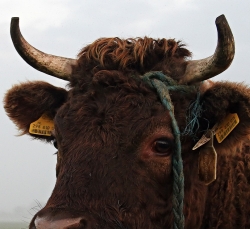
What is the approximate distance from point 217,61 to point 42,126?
2651 millimetres

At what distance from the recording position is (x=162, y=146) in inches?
200

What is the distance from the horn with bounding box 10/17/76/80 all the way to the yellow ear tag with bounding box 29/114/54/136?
689 mm

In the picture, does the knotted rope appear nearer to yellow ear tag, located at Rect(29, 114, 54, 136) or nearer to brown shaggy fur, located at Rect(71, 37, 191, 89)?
brown shaggy fur, located at Rect(71, 37, 191, 89)

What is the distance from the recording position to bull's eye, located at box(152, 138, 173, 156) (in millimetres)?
5047

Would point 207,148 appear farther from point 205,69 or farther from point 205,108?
point 205,69

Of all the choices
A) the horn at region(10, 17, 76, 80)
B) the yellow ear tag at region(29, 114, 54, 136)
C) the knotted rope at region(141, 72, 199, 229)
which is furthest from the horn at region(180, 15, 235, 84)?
the yellow ear tag at region(29, 114, 54, 136)

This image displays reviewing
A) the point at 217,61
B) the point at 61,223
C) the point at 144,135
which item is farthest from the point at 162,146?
the point at 61,223

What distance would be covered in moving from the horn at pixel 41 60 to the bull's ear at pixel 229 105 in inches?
68.9

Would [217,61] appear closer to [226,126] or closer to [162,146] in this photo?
[226,126]

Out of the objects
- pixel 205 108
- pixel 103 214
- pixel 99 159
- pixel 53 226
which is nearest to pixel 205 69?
pixel 205 108

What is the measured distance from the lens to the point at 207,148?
5473mm

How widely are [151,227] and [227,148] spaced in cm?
129

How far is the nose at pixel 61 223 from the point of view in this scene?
418cm

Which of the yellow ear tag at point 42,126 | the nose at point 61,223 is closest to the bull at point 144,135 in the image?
the nose at point 61,223
